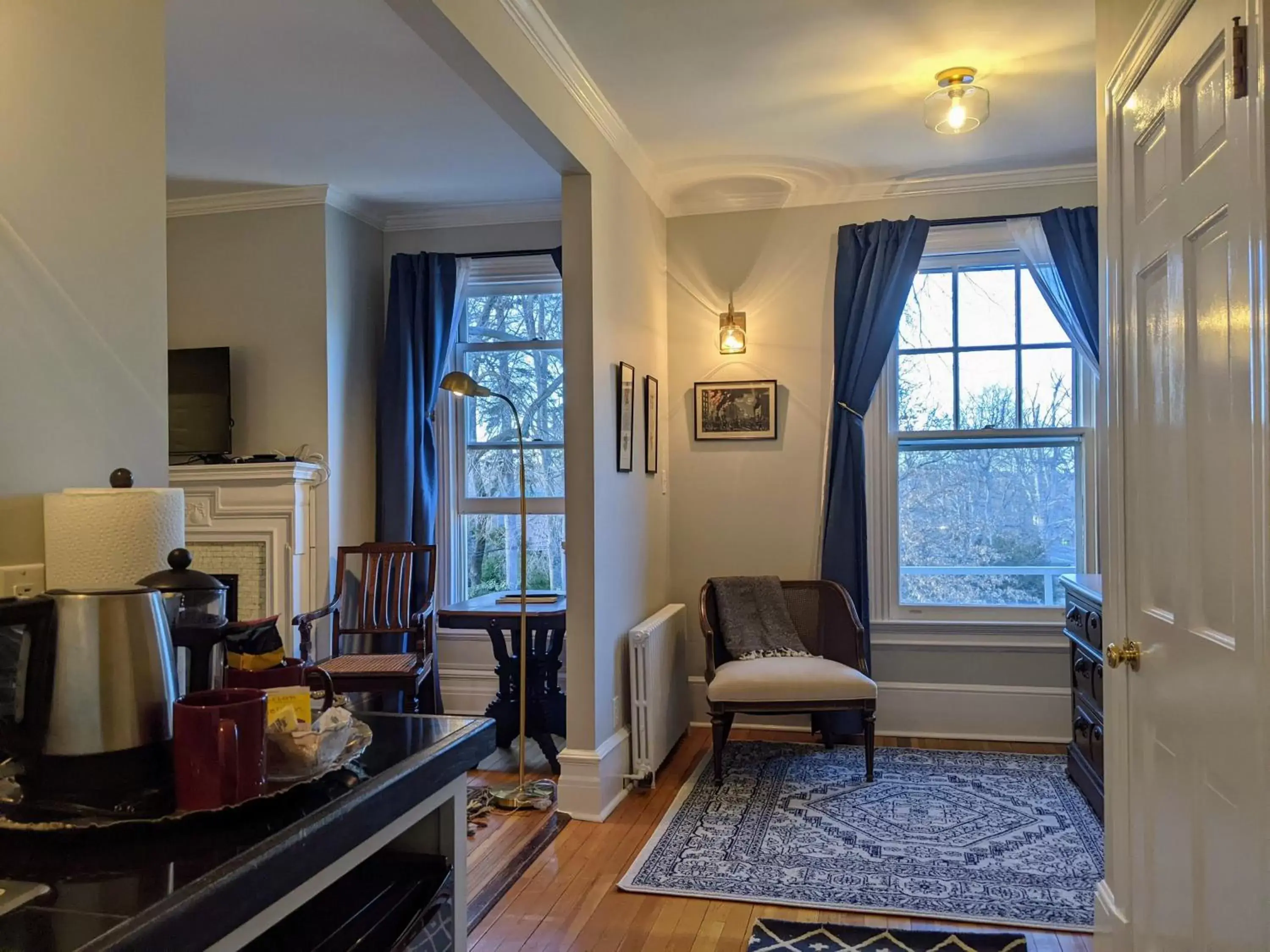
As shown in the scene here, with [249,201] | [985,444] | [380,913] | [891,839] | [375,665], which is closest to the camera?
[380,913]

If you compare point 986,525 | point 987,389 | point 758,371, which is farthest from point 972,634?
point 758,371

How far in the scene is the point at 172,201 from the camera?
15.0 ft

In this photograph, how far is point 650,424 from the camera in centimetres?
432

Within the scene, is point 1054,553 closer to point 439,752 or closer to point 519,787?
point 519,787

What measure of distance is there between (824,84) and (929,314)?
1493mm

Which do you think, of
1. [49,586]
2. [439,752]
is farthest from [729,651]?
[49,586]

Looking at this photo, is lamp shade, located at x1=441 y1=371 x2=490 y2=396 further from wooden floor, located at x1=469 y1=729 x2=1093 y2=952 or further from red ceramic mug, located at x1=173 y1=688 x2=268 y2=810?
red ceramic mug, located at x1=173 y1=688 x2=268 y2=810

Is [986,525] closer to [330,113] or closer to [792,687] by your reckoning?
[792,687]

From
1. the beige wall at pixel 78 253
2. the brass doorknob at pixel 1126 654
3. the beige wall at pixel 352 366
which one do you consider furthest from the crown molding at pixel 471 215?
the brass doorknob at pixel 1126 654

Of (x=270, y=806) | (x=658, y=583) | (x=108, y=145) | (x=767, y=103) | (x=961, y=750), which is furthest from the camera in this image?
(x=658, y=583)

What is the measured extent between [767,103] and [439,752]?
3.00 meters

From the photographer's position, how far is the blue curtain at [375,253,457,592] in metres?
4.69

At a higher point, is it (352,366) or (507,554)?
(352,366)

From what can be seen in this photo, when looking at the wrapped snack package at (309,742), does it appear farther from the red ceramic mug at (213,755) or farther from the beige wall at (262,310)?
the beige wall at (262,310)
